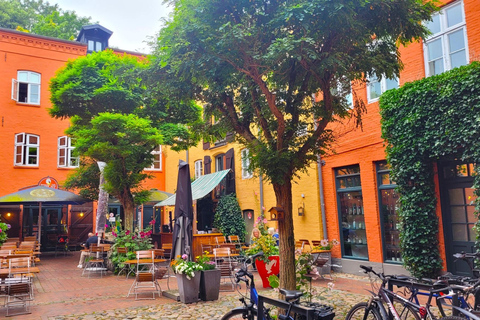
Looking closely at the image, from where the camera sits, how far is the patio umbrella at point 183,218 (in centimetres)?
943

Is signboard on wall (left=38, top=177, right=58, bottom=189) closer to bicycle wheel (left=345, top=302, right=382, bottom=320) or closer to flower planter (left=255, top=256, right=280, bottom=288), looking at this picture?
flower planter (left=255, top=256, right=280, bottom=288)

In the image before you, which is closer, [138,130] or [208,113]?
[208,113]

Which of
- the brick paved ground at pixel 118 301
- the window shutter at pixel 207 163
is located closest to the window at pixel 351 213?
the brick paved ground at pixel 118 301

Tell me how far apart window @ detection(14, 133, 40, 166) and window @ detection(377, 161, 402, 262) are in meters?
18.4

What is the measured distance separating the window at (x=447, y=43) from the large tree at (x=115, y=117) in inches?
301

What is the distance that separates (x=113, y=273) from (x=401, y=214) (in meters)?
8.84

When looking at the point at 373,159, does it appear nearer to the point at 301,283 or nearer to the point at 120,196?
the point at 301,283

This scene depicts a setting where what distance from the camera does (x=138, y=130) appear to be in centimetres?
1268

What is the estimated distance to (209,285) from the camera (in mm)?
8492

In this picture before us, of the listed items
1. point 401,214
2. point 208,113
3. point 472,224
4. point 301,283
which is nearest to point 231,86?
point 208,113

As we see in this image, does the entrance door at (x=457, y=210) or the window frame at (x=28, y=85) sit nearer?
the entrance door at (x=457, y=210)

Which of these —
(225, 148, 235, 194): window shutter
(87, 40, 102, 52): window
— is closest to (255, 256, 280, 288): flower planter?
(225, 148, 235, 194): window shutter

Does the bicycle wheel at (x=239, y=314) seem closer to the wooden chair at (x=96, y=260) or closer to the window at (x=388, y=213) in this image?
the window at (x=388, y=213)

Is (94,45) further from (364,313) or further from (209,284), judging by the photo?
(364,313)
